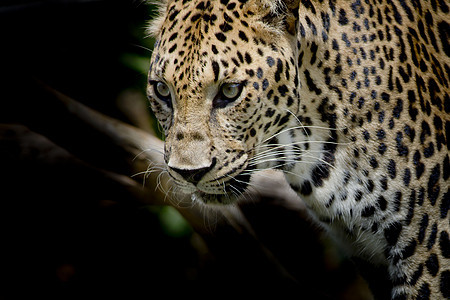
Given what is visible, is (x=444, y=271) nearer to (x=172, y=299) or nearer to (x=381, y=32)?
(x=381, y=32)

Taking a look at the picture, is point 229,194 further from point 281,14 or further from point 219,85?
point 281,14

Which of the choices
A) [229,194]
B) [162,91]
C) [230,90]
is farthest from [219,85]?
[229,194]

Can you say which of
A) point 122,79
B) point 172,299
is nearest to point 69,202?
point 122,79

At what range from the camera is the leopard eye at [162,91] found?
392cm

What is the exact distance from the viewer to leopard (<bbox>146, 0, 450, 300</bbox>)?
3703 millimetres

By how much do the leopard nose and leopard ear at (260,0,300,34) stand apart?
0.87 meters

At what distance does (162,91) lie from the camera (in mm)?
3957

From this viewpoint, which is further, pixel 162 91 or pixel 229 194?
pixel 229 194

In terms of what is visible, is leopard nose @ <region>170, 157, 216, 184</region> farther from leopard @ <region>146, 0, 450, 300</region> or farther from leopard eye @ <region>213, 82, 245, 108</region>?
leopard eye @ <region>213, 82, 245, 108</region>

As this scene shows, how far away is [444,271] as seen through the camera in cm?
406

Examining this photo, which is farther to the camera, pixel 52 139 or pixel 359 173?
pixel 52 139

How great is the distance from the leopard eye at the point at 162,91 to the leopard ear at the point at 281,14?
28.3 inches

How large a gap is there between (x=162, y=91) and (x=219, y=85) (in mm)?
454

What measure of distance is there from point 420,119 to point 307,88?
0.74 metres
